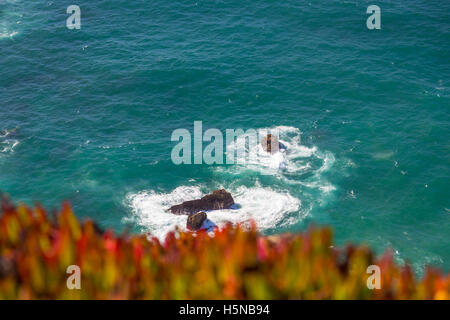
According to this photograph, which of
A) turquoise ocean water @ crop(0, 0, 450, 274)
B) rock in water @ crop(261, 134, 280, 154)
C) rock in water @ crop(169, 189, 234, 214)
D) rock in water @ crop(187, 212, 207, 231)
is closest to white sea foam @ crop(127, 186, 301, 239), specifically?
turquoise ocean water @ crop(0, 0, 450, 274)

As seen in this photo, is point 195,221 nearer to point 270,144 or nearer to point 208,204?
point 208,204

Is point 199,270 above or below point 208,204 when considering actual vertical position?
below

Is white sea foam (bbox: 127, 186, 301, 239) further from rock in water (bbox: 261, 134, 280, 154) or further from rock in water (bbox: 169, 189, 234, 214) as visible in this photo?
rock in water (bbox: 261, 134, 280, 154)

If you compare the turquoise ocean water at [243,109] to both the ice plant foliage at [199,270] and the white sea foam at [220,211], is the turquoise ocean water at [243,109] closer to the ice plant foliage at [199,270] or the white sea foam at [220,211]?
the white sea foam at [220,211]

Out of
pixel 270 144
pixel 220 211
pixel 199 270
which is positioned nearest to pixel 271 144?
pixel 270 144

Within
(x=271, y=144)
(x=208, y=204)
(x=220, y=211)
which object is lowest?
(x=220, y=211)

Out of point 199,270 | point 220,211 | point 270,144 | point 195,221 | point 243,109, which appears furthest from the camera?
point 243,109
